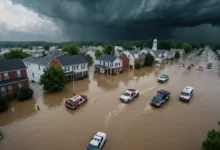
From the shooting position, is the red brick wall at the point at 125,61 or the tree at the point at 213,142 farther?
the red brick wall at the point at 125,61

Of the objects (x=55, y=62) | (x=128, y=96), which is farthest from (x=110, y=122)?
(x=55, y=62)

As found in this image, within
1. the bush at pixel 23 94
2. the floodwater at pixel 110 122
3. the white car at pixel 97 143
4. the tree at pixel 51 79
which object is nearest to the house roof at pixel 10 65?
the tree at pixel 51 79

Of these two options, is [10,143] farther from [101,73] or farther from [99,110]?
[101,73]

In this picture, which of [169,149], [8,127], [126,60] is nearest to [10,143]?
[8,127]

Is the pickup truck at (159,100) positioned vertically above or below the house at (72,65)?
below

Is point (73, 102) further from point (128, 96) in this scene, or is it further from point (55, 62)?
point (55, 62)

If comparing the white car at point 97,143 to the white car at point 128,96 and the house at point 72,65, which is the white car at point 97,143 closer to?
the white car at point 128,96

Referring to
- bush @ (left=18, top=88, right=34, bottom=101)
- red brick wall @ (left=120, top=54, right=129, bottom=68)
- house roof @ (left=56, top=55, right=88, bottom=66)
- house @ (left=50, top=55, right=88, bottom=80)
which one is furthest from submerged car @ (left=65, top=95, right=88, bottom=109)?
red brick wall @ (left=120, top=54, right=129, bottom=68)

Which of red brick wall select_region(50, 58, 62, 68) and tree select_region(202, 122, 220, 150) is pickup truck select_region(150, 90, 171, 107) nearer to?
tree select_region(202, 122, 220, 150)
